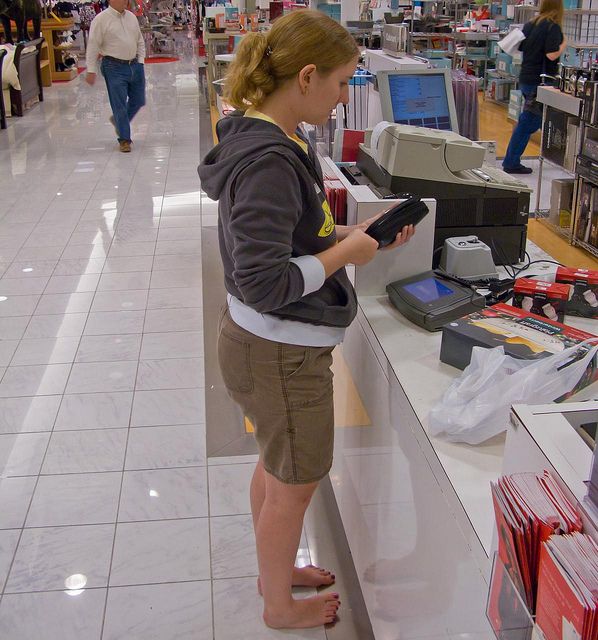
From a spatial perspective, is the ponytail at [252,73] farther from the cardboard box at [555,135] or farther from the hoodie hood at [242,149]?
the cardboard box at [555,135]

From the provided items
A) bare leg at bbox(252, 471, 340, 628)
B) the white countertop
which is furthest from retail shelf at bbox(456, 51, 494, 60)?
bare leg at bbox(252, 471, 340, 628)

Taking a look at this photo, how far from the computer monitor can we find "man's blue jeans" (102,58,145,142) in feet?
19.9

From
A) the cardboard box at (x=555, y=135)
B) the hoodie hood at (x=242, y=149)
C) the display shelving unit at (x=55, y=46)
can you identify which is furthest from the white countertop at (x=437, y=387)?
the display shelving unit at (x=55, y=46)

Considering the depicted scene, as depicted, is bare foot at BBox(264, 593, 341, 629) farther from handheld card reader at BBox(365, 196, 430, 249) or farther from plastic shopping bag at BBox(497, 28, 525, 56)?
plastic shopping bag at BBox(497, 28, 525, 56)

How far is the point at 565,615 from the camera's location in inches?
33.2

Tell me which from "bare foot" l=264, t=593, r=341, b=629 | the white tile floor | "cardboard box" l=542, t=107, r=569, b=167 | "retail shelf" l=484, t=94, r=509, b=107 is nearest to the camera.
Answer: "bare foot" l=264, t=593, r=341, b=629

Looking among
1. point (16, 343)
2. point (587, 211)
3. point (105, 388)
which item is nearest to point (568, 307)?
point (105, 388)

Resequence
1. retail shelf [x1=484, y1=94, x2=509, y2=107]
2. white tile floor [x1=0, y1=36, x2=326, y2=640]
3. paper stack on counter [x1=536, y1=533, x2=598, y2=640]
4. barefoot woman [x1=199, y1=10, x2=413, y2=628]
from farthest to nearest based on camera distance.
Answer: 1. retail shelf [x1=484, y1=94, x2=509, y2=107]
2. white tile floor [x1=0, y1=36, x2=326, y2=640]
3. barefoot woman [x1=199, y1=10, x2=413, y2=628]
4. paper stack on counter [x1=536, y1=533, x2=598, y2=640]

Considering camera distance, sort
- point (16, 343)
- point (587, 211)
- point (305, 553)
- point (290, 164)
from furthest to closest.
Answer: point (587, 211)
point (16, 343)
point (305, 553)
point (290, 164)

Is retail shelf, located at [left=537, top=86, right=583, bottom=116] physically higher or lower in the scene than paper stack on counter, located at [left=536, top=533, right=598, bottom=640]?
higher

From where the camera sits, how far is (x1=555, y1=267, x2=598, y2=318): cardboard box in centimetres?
206

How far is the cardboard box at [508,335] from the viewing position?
1.69 metres

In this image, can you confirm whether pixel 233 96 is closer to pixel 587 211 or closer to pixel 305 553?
pixel 305 553

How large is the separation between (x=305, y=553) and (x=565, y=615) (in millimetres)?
1823
